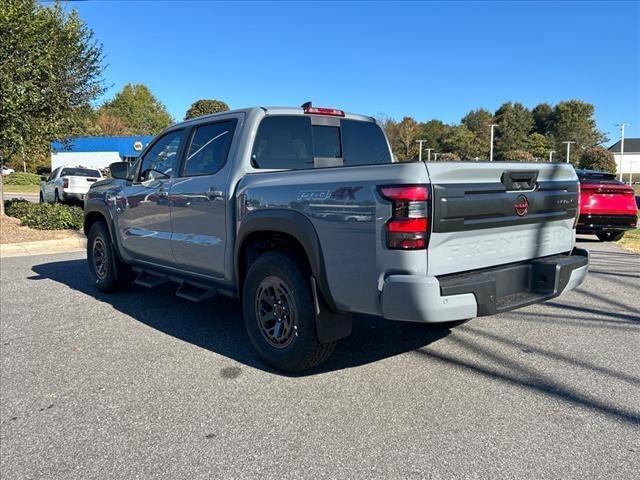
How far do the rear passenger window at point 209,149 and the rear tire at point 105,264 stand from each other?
2.04 metres

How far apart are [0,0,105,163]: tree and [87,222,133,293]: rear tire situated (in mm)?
6175

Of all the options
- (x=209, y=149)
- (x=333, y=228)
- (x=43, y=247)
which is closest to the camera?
(x=333, y=228)

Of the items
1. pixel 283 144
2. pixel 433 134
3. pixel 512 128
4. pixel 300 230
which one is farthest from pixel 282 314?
pixel 433 134

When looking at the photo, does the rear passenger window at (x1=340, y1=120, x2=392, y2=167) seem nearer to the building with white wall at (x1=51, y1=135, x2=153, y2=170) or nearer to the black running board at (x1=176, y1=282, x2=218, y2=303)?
the black running board at (x1=176, y1=282, x2=218, y2=303)

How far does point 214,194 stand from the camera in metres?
4.41

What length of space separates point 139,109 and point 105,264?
97.3 metres

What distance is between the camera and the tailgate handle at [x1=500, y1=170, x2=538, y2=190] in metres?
3.44

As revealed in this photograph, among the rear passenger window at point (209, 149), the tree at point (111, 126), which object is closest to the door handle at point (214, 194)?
Answer: the rear passenger window at point (209, 149)

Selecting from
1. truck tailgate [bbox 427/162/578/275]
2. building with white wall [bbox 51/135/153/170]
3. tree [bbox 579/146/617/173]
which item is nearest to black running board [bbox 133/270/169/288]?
truck tailgate [bbox 427/162/578/275]

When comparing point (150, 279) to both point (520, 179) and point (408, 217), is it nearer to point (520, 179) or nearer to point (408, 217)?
point (408, 217)

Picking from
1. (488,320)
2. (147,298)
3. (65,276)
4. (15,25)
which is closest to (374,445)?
(488,320)

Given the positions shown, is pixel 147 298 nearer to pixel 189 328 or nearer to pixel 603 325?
pixel 189 328

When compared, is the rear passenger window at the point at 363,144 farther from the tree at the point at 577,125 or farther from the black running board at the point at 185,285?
the tree at the point at 577,125

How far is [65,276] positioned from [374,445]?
261 inches
